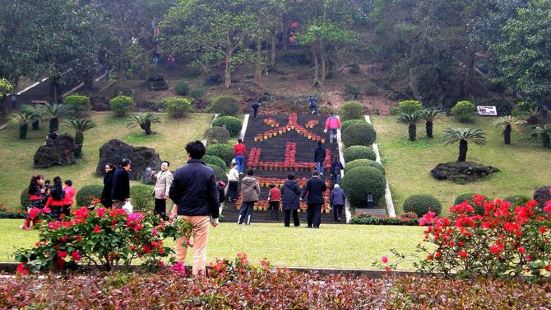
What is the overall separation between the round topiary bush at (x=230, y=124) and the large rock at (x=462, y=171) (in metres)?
10.3

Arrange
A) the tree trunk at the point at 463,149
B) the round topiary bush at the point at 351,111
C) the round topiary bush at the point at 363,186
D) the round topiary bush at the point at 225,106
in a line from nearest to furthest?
the round topiary bush at the point at 363,186
the tree trunk at the point at 463,149
the round topiary bush at the point at 351,111
the round topiary bush at the point at 225,106

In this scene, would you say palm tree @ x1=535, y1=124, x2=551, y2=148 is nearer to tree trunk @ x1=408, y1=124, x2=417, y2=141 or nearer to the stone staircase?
tree trunk @ x1=408, y1=124, x2=417, y2=141

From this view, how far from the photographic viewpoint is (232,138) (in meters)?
35.8

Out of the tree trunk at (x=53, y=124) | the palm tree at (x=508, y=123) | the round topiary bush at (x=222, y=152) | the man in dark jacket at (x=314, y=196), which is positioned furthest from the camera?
the tree trunk at (x=53, y=124)

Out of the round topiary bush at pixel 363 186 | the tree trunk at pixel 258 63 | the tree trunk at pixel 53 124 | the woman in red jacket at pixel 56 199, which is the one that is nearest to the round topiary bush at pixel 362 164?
the round topiary bush at pixel 363 186

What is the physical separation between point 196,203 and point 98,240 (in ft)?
4.33

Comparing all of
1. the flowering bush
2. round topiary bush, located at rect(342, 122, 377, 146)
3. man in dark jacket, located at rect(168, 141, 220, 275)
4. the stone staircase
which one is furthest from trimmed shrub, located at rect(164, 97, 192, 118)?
the flowering bush

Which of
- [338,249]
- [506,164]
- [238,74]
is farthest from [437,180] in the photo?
[238,74]

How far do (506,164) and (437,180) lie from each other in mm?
3505

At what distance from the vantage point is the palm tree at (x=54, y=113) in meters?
35.3

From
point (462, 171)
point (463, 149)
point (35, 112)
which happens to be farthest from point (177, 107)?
point (462, 171)

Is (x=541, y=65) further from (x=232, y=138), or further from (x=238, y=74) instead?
(x=238, y=74)

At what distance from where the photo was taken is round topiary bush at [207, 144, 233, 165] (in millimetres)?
30859

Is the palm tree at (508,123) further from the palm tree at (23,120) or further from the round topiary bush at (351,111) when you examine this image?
the palm tree at (23,120)
